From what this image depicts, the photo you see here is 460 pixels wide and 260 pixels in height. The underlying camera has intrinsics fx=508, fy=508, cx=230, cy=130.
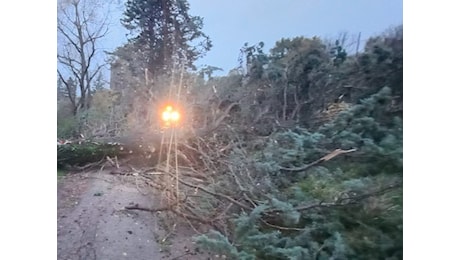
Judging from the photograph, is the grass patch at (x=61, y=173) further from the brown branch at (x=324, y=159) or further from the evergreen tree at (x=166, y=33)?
the brown branch at (x=324, y=159)

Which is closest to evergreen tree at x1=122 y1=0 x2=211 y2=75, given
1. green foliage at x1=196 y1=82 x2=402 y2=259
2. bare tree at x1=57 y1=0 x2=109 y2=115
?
bare tree at x1=57 y1=0 x2=109 y2=115

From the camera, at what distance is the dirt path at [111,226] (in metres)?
1.79

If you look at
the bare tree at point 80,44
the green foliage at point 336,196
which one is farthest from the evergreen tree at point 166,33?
the green foliage at point 336,196

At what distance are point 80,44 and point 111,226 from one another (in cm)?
69

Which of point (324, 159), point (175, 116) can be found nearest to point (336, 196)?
point (324, 159)

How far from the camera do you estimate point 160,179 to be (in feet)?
5.98

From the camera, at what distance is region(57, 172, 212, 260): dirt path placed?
1.79 m

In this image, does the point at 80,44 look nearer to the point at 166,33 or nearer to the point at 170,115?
the point at 166,33

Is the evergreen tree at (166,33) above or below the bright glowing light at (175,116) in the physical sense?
above

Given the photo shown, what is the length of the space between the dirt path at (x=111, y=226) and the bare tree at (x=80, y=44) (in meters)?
0.30

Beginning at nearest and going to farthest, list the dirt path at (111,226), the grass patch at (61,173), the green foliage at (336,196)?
the green foliage at (336,196) → the dirt path at (111,226) → the grass patch at (61,173)

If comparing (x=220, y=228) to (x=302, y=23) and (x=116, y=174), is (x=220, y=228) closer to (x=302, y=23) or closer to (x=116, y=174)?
(x=116, y=174)

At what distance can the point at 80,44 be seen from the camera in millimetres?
1909
